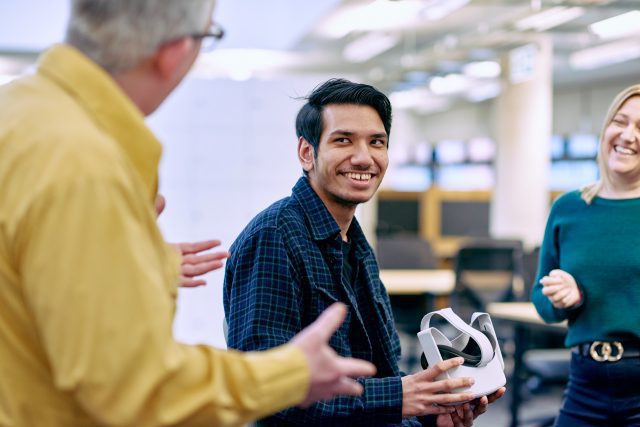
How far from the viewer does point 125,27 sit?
1.00 m

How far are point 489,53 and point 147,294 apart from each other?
1096cm

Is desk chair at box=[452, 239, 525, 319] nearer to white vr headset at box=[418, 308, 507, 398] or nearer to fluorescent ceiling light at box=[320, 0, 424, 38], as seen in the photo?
white vr headset at box=[418, 308, 507, 398]

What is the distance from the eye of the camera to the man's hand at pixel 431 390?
5.26 feet

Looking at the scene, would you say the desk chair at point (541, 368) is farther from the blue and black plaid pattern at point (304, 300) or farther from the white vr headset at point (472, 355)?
the white vr headset at point (472, 355)

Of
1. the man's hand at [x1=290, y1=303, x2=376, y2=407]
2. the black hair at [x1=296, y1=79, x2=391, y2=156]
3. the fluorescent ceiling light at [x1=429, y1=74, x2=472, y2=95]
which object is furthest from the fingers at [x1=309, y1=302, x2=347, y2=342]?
the fluorescent ceiling light at [x1=429, y1=74, x2=472, y2=95]

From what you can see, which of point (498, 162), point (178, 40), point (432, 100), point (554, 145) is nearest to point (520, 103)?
point (498, 162)

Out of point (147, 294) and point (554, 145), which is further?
point (554, 145)

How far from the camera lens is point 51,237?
0.90m

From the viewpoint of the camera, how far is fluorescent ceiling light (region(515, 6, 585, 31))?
28.9ft

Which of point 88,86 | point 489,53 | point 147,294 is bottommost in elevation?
point 147,294

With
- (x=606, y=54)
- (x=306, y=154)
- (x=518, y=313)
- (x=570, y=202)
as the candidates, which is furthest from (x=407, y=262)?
(x=606, y=54)

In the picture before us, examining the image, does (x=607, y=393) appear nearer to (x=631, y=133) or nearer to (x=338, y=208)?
(x=631, y=133)

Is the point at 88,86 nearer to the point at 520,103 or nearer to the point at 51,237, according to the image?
the point at 51,237

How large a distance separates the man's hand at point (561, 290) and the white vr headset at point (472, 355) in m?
0.63
